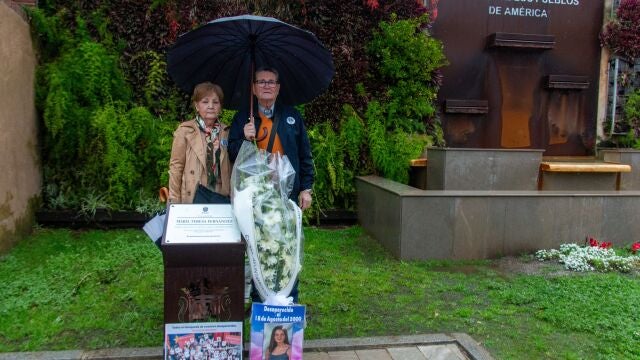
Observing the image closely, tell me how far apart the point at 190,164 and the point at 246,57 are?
0.87m

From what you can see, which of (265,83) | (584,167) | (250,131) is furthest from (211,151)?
(584,167)

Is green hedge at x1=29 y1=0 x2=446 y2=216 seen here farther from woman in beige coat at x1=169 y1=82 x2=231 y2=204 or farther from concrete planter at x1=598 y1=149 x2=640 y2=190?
woman in beige coat at x1=169 y1=82 x2=231 y2=204

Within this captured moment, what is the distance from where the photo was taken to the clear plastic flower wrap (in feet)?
10.3

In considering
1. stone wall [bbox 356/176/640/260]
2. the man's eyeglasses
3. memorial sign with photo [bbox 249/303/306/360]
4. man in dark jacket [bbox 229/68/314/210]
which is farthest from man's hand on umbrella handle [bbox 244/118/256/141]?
stone wall [bbox 356/176/640/260]

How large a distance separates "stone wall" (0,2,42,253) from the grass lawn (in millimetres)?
428

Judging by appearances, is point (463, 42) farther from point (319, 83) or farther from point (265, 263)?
point (265, 263)

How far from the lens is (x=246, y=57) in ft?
12.3

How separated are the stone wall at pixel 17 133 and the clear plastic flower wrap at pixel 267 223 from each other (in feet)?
13.5

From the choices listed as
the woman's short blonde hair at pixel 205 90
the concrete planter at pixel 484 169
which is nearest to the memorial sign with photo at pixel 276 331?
the woman's short blonde hair at pixel 205 90

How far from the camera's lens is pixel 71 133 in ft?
22.4

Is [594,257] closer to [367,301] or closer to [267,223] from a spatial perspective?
[367,301]

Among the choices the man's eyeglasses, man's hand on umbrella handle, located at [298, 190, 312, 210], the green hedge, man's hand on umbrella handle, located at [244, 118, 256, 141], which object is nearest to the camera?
man's hand on umbrella handle, located at [244, 118, 256, 141]

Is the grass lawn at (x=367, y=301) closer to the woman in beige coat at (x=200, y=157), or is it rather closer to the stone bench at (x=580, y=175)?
the woman in beige coat at (x=200, y=157)

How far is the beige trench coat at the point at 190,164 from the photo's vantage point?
12.1 ft
